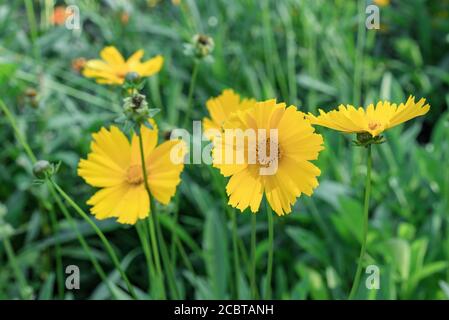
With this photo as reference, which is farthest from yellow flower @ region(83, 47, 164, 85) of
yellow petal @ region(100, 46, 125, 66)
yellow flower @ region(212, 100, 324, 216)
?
yellow flower @ region(212, 100, 324, 216)

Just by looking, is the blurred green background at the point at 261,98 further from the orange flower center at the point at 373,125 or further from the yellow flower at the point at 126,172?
the orange flower center at the point at 373,125

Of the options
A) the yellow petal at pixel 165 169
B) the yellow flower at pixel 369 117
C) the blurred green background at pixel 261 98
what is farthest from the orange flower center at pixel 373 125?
the blurred green background at pixel 261 98

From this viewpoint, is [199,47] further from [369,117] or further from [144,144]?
[369,117]

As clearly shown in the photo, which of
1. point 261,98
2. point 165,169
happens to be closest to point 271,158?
point 165,169

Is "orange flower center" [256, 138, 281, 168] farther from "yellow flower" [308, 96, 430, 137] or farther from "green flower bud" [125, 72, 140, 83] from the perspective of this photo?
"green flower bud" [125, 72, 140, 83]

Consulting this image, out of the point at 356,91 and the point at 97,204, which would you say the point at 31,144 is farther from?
the point at 97,204
